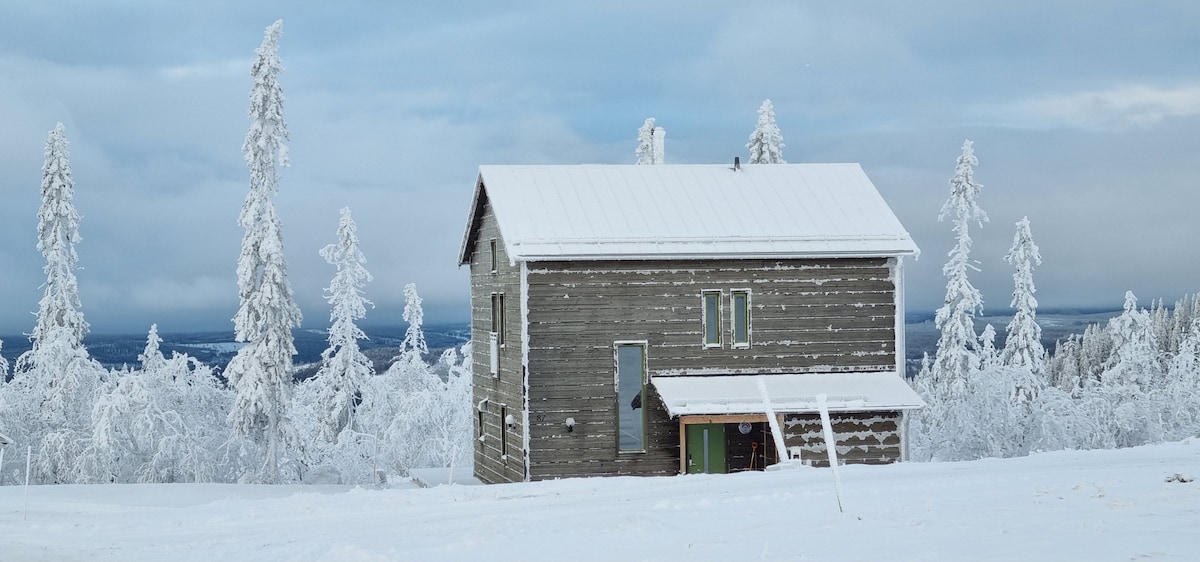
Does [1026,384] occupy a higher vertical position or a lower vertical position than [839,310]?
lower

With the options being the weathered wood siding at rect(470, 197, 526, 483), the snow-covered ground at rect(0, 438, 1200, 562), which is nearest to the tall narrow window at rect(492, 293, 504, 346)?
the weathered wood siding at rect(470, 197, 526, 483)

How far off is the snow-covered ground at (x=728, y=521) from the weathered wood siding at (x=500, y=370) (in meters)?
6.12

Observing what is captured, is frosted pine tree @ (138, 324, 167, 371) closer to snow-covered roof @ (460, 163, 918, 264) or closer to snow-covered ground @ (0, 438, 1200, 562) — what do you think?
snow-covered roof @ (460, 163, 918, 264)

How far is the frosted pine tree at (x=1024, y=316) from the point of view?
4547 centimetres

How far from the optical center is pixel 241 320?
115 feet

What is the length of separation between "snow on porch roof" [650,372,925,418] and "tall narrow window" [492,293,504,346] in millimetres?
4356

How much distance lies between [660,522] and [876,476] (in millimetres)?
4754

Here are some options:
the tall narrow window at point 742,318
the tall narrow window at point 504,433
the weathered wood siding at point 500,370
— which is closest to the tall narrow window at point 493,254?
the weathered wood siding at point 500,370

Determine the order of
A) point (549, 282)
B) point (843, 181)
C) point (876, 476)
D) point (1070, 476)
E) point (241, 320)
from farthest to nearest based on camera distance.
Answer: point (241, 320), point (843, 181), point (549, 282), point (876, 476), point (1070, 476)

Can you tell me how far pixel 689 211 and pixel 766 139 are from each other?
67.7ft

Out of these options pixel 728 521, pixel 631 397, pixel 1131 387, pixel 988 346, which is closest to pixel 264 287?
pixel 631 397

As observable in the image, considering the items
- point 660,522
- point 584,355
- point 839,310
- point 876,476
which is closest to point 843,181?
point 839,310

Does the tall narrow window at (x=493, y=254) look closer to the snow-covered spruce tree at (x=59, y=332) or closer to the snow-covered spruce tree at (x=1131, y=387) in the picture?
the snow-covered spruce tree at (x=59, y=332)

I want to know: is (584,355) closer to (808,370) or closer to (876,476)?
(808,370)
